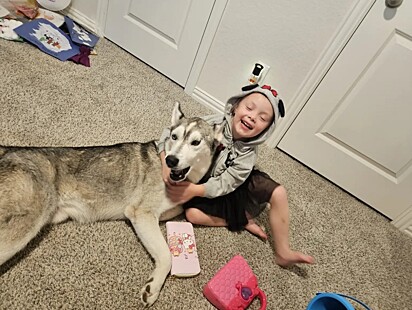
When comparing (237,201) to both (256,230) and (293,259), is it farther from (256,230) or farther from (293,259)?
(293,259)

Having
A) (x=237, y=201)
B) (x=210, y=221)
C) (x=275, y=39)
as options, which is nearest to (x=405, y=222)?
(x=237, y=201)

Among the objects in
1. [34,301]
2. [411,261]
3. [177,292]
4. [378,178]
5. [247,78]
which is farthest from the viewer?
[247,78]

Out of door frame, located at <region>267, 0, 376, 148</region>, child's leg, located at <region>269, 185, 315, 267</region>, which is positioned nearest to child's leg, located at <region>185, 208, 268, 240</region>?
child's leg, located at <region>269, 185, 315, 267</region>

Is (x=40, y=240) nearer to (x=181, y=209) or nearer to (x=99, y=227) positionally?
(x=99, y=227)

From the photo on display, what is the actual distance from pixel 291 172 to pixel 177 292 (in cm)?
150

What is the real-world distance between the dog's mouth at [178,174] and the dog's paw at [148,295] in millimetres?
525

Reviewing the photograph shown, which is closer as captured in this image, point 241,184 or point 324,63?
point 241,184

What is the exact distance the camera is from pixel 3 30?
270 cm

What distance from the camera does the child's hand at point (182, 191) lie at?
1639 millimetres

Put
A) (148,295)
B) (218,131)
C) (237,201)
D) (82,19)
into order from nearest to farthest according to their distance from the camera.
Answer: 1. (148,295)
2. (218,131)
3. (237,201)
4. (82,19)

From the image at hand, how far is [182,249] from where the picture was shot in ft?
5.42

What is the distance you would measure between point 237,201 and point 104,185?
781 mm

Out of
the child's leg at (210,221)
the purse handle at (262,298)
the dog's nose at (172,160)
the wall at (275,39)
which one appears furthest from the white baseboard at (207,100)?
the purse handle at (262,298)

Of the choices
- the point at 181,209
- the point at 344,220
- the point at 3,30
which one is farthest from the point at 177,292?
the point at 3,30
